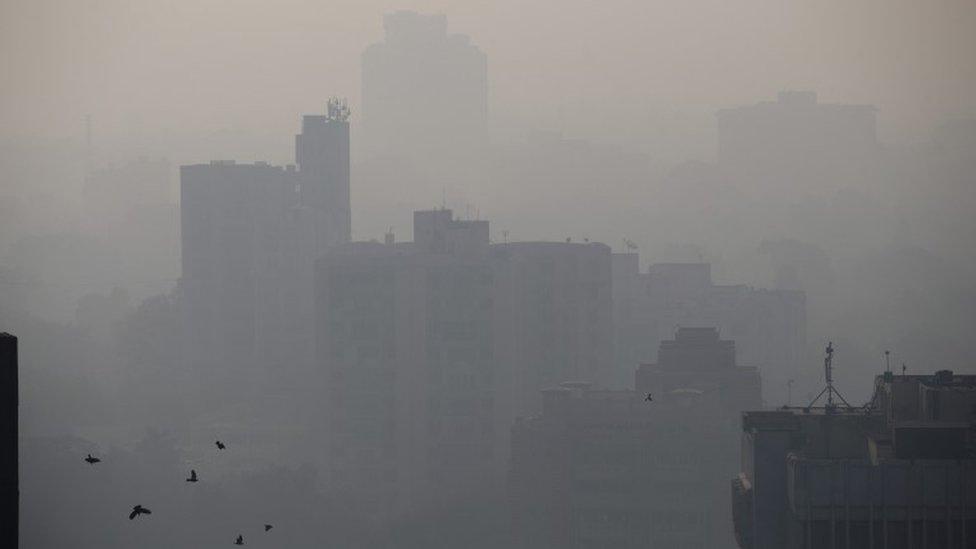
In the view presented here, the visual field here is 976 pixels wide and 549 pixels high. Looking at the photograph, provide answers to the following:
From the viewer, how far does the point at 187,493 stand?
460 feet

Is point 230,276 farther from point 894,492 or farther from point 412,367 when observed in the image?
point 894,492

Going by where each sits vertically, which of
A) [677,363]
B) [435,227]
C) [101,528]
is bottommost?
[101,528]

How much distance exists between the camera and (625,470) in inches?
4643

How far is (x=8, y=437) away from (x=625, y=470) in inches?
3209

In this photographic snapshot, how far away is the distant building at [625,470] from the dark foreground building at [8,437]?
77.7 meters

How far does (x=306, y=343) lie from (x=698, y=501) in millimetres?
78929

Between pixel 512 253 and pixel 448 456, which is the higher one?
pixel 512 253

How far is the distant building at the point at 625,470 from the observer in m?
116

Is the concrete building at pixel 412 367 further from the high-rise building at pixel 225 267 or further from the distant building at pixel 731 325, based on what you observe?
the high-rise building at pixel 225 267

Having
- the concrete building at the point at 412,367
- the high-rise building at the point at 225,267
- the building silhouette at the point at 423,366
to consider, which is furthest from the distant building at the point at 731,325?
the concrete building at the point at 412,367

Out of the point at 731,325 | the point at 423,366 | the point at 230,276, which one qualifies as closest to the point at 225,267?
the point at 230,276

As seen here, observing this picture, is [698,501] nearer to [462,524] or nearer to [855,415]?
[462,524]

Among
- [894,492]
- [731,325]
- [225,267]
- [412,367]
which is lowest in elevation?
[894,492]

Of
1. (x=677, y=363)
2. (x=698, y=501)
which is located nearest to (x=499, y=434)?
(x=677, y=363)
